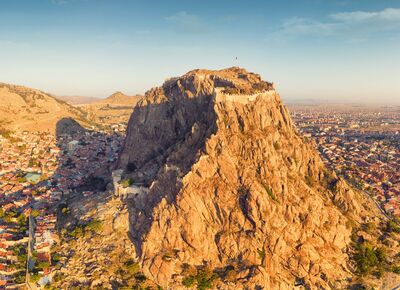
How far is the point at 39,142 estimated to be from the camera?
492 feet

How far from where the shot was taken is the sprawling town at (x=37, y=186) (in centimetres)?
6156

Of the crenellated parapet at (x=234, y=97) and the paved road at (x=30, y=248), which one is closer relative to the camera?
the paved road at (x=30, y=248)

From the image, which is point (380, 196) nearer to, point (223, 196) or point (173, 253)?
point (223, 196)

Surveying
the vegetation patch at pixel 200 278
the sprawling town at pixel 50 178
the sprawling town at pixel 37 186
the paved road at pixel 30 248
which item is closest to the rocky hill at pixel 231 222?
the vegetation patch at pixel 200 278

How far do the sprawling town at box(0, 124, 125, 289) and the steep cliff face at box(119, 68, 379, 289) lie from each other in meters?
18.3

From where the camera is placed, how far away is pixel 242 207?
64.2 meters

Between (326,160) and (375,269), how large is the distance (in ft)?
273

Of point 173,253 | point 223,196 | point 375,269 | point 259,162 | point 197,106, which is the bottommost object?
point 375,269

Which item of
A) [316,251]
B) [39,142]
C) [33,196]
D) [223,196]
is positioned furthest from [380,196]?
[39,142]

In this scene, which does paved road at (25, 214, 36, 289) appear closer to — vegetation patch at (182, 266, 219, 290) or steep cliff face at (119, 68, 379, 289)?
steep cliff face at (119, 68, 379, 289)

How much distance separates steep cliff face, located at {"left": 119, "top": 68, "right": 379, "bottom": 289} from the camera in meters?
60.8

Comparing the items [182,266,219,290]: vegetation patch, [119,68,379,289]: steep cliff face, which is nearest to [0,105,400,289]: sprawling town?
[119,68,379,289]: steep cliff face

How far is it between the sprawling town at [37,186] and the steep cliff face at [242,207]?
60.1 ft

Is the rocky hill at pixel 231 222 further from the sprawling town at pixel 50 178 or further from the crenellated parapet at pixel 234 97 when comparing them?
the sprawling town at pixel 50 178
